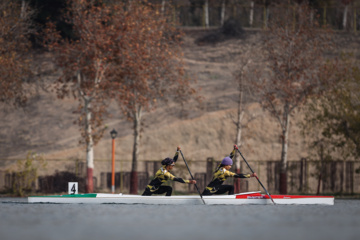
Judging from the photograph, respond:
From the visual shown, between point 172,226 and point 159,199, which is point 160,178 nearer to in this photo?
point 159,199

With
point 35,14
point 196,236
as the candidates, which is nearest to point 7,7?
point 35,14

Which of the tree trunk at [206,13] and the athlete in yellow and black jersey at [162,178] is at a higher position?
the tree trunk at [206,13]

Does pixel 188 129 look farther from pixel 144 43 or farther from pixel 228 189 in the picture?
pixel 228 189

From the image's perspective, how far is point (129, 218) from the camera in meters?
19.7

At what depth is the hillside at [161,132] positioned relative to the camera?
6125cm

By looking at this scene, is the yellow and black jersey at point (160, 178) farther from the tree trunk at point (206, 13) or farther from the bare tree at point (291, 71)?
the tree trunk at point (206, 13)

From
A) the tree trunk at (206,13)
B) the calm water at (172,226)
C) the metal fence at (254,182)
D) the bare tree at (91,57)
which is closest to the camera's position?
the calm water at (172,226)

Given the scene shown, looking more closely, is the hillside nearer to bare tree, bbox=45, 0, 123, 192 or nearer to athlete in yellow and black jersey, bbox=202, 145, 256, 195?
bare tree, bbox=45, 0, 123, 192

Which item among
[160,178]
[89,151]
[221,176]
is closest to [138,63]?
[89,151]

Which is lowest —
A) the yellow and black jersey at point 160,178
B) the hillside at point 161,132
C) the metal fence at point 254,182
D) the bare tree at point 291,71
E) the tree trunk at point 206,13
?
the metal fence at point 254,182

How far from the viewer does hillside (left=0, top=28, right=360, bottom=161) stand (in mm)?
61250

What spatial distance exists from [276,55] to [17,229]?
35717mm

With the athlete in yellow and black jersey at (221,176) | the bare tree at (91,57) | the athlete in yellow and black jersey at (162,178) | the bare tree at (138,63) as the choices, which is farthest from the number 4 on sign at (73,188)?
the bare tree at (138,63)

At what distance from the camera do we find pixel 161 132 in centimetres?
6316
